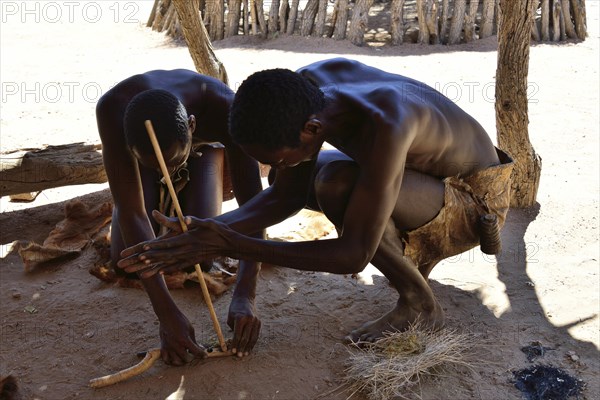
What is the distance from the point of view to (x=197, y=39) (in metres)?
4.66

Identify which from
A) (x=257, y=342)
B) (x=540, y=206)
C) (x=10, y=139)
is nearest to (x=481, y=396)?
(x=257, y=342)

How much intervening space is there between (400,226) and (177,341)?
0.95m

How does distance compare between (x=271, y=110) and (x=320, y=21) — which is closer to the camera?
(x=271, y=110)

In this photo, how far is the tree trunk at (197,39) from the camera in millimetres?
4609

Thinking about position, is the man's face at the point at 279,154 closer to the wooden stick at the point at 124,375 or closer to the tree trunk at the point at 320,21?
the wooden stick at the point at 124,375

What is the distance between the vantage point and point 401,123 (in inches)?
83.6

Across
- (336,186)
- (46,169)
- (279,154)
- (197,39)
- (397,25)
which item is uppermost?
(397,25)

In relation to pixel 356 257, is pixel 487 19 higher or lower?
higher

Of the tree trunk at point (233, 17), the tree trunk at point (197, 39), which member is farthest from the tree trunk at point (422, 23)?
the tree trunk at point (197, 39)

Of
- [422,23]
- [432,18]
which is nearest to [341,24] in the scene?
[422,23]

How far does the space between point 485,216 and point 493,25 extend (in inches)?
273

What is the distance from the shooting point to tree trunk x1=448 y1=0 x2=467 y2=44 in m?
8.79

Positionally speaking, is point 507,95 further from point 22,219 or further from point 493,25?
point 493,25

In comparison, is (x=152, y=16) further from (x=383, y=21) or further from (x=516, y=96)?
(x=516, y=96)
